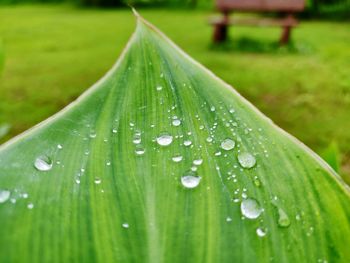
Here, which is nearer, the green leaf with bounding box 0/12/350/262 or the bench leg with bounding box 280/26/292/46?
the green leaf with bounding box 0/12/350/262

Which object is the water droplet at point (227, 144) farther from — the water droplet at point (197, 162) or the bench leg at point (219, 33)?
the bench leg at point (219, 33)

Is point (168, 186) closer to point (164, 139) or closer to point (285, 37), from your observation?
point (164, 139)

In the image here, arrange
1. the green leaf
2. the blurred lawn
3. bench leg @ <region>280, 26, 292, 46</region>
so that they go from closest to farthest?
the green leaf → the blurred lawn → bench leg @ <region>280, 26, 292, 46</region>

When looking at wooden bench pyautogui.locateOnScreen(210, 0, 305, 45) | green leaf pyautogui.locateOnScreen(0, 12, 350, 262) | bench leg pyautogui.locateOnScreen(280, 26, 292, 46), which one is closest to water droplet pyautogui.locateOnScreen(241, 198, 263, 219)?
green leaf pyautogui.locateOnScreen(0, 12, 350, 262)

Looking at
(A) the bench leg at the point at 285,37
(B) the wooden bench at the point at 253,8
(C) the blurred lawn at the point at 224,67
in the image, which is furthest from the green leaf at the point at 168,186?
(A) the bench leg at the point at 285,37

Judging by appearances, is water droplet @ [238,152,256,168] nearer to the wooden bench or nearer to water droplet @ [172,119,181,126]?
water droplet @ [172,119,181,126]

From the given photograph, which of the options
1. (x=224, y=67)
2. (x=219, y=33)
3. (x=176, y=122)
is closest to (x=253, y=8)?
(x=219, y=33)
